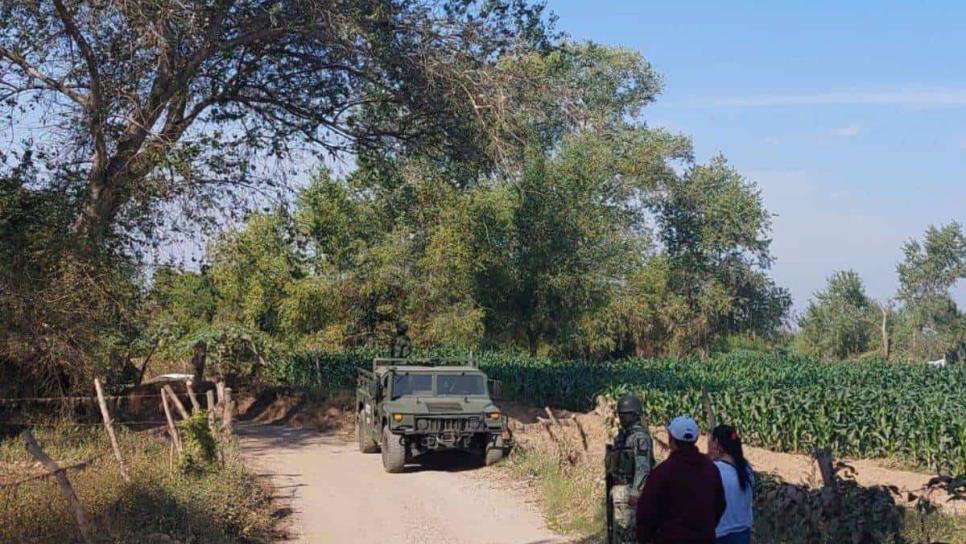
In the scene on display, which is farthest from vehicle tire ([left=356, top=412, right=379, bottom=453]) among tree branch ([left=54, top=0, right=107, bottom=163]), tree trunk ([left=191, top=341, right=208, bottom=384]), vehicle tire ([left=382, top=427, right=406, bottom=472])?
tree trunk ([left=191, top=341, right=208, bottom=384])

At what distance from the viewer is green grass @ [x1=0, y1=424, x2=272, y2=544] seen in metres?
10.2

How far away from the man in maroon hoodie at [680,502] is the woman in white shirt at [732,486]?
1.71ft

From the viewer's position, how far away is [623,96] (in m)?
59.8

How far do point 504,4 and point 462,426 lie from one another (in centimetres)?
763

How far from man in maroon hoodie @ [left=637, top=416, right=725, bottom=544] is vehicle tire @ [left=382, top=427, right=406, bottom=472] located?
37.4 feet

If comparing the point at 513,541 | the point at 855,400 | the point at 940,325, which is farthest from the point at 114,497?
the point at 940,325

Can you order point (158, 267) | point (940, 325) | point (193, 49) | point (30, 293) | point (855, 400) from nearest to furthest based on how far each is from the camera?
point (30, 293) < point (193, 49) < point (158, 267) < point (855, 400) < point (940, 325)

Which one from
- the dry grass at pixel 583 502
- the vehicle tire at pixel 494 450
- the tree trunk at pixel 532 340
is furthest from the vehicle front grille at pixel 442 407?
the tree trunk at pixel 532 340

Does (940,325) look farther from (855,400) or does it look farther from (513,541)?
(513,541)

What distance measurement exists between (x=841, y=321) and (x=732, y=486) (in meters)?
79.5

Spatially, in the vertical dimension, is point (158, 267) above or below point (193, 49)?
below

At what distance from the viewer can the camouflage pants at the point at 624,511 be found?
327 inches

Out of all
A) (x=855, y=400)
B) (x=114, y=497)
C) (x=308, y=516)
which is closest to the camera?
(x=114, y=497)

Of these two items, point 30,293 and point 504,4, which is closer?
point 30,293
